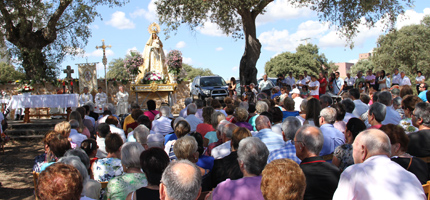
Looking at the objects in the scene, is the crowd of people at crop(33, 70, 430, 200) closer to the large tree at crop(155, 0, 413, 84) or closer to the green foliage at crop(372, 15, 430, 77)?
the large tree at crop(155, 0, 413, 84)

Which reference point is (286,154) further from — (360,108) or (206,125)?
(360,108)

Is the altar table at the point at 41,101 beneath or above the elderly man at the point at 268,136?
above

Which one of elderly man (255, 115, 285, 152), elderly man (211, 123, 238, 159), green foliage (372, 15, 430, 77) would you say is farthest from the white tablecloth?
green foliage (372, 15, 430, 77)

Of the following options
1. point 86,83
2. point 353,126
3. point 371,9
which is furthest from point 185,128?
point 86,83

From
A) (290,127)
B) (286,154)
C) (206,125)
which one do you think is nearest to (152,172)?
(286,154)

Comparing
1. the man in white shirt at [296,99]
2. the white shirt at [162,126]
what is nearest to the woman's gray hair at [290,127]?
the white shirt at [162,126]

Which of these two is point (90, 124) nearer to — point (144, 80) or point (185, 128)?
point (185, 128)

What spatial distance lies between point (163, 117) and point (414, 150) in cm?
448

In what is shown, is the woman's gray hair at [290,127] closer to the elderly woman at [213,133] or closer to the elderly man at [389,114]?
the elderly woman at [213,133]

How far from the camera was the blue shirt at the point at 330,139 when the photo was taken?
448 cm

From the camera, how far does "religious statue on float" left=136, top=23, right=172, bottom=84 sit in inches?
731

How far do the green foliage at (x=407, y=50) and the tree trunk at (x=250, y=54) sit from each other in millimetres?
25675

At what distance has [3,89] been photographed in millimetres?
20125

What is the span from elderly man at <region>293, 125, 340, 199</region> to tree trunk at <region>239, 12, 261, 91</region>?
1472 cm
